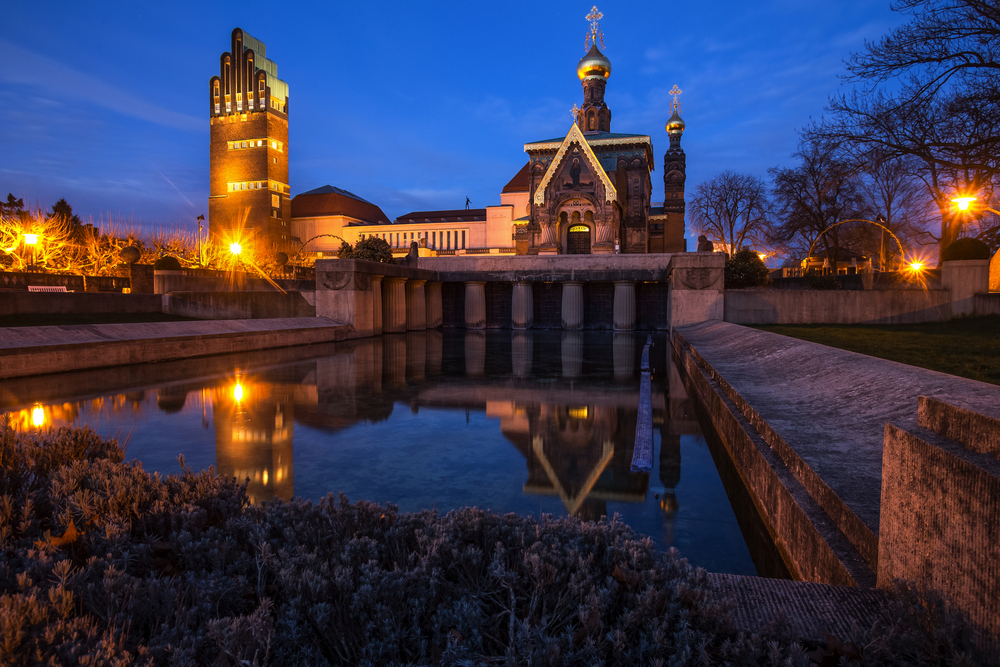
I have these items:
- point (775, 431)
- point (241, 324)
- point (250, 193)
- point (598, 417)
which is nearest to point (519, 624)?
point (775, 431)

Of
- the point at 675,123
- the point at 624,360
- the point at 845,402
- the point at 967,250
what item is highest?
the point at 675,123

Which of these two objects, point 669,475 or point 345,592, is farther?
point 669,475

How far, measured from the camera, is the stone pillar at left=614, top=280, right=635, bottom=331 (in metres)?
33.5

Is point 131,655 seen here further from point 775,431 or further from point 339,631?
point 775,431

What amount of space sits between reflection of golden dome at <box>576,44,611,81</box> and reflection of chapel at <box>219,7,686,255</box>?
0.40ft

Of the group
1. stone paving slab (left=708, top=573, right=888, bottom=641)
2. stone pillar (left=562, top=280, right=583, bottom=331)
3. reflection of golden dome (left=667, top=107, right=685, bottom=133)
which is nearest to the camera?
stone paving slab (left=708, top=573, right=888, bottom=641)

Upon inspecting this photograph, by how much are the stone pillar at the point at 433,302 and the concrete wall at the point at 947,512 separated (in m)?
32.3

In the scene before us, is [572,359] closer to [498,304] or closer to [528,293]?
[528,293]

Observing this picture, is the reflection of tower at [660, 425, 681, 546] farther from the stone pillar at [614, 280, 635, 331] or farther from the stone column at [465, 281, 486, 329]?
the stone column at [465, 281, 486, 329]

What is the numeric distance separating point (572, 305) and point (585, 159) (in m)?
22.9

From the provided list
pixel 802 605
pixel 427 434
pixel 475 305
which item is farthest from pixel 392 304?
pixel 802 605

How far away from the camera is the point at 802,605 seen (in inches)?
100

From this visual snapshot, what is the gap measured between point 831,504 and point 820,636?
1.40m

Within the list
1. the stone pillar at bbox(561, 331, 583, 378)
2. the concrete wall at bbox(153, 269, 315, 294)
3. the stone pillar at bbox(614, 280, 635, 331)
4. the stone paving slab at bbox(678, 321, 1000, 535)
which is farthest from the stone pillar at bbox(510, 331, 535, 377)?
the concrete wall at bbox(153, 269, 315, 294)
